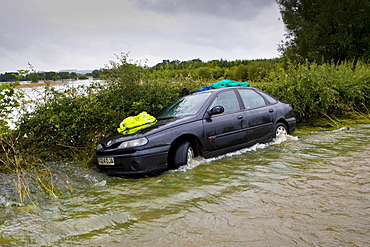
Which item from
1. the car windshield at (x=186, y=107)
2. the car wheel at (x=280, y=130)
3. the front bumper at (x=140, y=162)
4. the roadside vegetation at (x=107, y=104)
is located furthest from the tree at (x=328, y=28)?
the front bumper at (x=140, y=162)

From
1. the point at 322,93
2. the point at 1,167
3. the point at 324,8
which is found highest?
the point at 324,8

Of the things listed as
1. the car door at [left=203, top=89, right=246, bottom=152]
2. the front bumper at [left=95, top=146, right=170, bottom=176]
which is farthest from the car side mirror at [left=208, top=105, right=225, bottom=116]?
the front bumper at [left=95, top=146, right=170, bottom=176]

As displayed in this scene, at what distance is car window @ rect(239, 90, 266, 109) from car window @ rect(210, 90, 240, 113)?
272 mm

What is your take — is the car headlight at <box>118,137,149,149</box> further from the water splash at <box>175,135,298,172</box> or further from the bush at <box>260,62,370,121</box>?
the bush at <box>260,62,370,121</box>

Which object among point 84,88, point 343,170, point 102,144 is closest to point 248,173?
point 343,170

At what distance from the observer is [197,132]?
5945mm

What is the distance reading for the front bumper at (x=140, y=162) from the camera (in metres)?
5.28

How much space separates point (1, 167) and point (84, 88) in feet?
8.11

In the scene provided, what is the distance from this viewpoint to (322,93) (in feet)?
35.0

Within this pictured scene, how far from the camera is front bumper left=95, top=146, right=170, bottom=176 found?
17.3ft

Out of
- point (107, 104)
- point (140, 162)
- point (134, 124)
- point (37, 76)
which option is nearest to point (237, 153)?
point (134, 124)

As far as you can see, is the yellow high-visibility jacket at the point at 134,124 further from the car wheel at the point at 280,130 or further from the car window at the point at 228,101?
the car wheel at the point at 280,130

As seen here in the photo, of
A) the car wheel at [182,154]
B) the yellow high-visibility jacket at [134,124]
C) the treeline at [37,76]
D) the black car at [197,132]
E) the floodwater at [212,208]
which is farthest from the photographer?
the yellow high-visibility jacket at [134,124]

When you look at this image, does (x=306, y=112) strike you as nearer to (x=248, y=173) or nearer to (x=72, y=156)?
(x=248, y=173)
